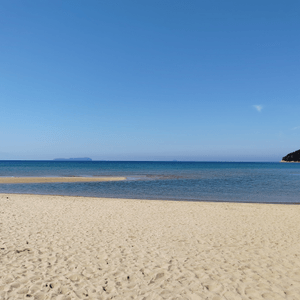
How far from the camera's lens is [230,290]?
5.42 meters

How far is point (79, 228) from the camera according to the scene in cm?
1029

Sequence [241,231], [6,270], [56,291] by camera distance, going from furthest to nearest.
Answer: [241,231] < [6,270] < [56,291]

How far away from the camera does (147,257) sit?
23.6 ft

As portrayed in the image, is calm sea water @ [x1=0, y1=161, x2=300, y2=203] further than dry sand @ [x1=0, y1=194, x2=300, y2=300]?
Yes

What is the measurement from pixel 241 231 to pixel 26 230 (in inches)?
354

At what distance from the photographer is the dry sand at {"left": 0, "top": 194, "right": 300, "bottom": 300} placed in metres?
→ 5.34

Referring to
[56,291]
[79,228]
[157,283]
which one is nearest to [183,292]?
[157,283]

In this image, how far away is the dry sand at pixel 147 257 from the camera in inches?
210

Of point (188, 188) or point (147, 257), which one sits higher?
point (147, 257)

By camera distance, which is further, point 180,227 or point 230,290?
point 180,227

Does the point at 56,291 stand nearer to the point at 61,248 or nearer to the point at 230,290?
the point at 61,248

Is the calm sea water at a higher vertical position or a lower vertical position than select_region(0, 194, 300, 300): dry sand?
lower

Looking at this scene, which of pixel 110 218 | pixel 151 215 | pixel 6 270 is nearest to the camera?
pixel 6 270

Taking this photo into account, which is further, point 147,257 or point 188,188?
point 188,188
